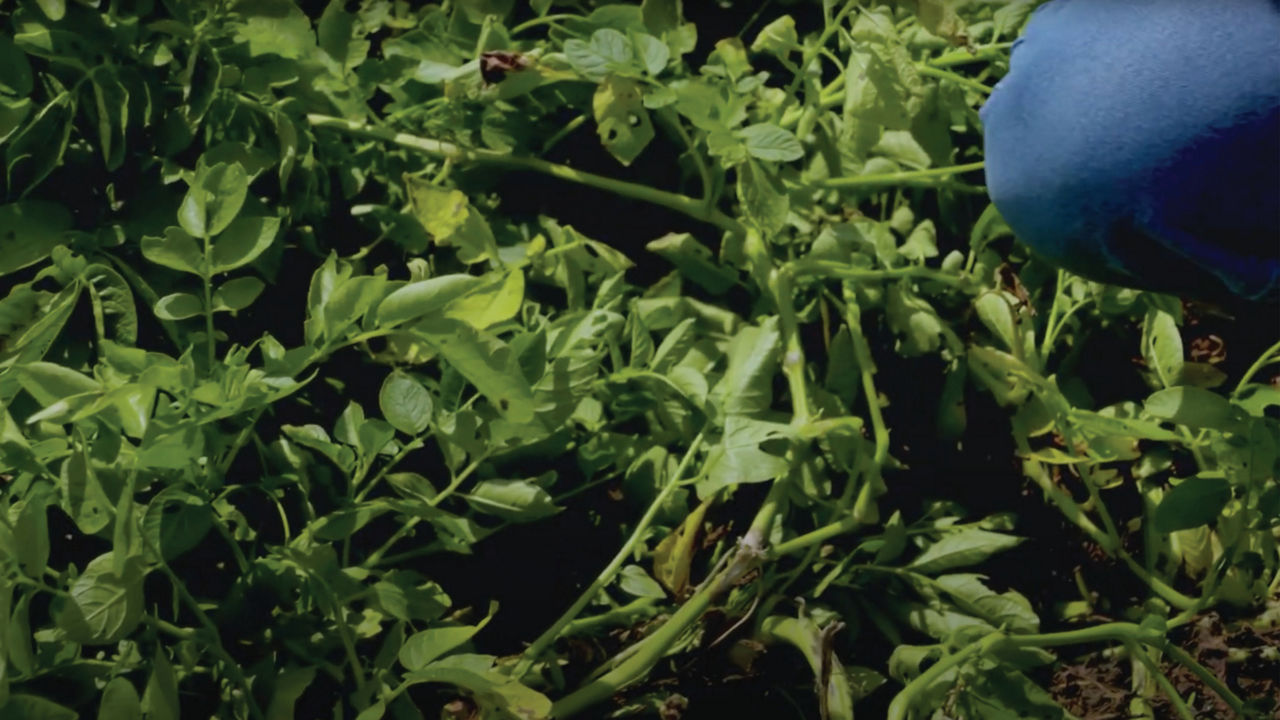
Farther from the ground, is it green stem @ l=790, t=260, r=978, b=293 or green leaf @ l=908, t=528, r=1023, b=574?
green stem @ l=790, t=260, r=978, b=293

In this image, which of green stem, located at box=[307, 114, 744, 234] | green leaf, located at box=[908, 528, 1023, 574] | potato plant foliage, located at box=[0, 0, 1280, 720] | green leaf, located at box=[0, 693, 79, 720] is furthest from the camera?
green stem, located at box=[307, 114, 744, 234]

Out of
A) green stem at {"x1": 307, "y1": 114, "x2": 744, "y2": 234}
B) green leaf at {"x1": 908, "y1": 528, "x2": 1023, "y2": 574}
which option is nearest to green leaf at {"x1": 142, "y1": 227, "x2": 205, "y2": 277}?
green stem at {"x1": 307, "y1": 114, "x2": 744, "y2": 234}

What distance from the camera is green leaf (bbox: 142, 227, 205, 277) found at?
31.8 inches

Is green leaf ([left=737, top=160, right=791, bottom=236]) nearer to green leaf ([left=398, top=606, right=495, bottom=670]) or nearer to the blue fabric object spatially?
the blue fabric object

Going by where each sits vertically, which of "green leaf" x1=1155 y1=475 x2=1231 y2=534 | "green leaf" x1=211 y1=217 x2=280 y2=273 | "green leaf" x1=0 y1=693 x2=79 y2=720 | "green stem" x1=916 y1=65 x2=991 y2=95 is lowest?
"green leaf" x1=0 y1=693 x2=79 y2=720

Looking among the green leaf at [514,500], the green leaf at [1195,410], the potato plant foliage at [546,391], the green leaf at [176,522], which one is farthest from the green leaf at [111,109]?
the green leaf at [1195,410]

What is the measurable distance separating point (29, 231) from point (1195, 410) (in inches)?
39.3

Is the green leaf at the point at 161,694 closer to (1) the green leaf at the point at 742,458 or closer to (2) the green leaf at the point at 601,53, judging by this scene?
(1) the green leaf at the point at 742,458

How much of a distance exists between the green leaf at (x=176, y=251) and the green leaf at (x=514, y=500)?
283mm

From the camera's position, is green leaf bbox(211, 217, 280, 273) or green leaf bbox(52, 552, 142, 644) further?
green leaf bbox(211, 217, 280, 273)

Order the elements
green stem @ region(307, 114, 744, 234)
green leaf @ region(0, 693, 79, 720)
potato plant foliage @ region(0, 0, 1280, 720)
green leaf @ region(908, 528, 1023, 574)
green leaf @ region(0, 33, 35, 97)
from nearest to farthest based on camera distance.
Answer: green leaf @ region(0, 693, 79, 720), potato plant foliage @ region(0, 0, 1280, 720), green leaf @ region(0, 33, 35, 97), green leaf @ region(908, 528, 1023, 574), green stem @ region(307, 114, 744, 234)

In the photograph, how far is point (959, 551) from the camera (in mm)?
1037

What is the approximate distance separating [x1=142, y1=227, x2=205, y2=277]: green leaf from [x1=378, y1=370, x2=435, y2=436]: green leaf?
16cm

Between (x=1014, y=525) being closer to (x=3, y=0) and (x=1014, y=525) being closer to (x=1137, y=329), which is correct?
(x=1137, y=329)
